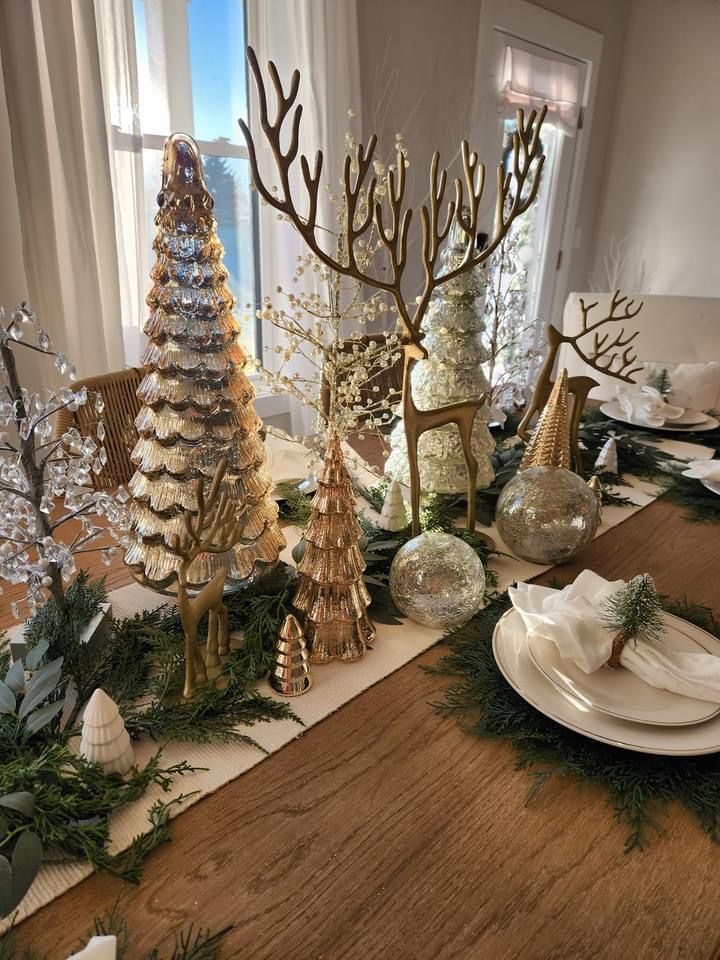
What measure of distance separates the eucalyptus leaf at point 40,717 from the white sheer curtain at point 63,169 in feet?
3.96

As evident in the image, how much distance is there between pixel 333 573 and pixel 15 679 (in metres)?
0.30

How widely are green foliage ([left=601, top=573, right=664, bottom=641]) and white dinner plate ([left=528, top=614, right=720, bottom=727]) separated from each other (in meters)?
0.04

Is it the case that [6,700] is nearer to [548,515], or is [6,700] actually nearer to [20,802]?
[20,802]

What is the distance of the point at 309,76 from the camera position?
6.54 feet

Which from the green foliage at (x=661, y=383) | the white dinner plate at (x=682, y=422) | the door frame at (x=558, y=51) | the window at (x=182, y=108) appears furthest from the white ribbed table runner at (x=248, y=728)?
the door frame at (x=558, y=51)

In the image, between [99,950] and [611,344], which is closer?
[99,950]

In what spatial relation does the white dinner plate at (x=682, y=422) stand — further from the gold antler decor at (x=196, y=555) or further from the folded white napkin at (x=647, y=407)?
the gold antler decor at (x=196, y=555)

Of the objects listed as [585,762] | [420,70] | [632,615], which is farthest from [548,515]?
[420,70]

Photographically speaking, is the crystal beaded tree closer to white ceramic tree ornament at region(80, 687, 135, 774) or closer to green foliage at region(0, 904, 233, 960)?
white ceramic tree ornament at region(80, 687, 135, 774)

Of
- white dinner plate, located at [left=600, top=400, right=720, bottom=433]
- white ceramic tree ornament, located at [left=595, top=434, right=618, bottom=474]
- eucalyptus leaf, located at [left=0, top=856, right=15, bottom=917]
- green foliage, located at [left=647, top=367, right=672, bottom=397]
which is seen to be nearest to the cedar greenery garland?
eucalyptus leaf, located at [left=0, top=856, right=15, bottom=917]

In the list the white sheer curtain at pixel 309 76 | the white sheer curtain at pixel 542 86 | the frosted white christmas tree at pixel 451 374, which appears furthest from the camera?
the white sheer curtain at pixel 542 86

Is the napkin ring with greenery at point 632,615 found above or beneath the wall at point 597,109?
beneath

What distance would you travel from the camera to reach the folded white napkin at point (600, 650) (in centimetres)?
59

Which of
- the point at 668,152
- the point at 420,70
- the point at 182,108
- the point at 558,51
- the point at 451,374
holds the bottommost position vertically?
the point at 451,374
